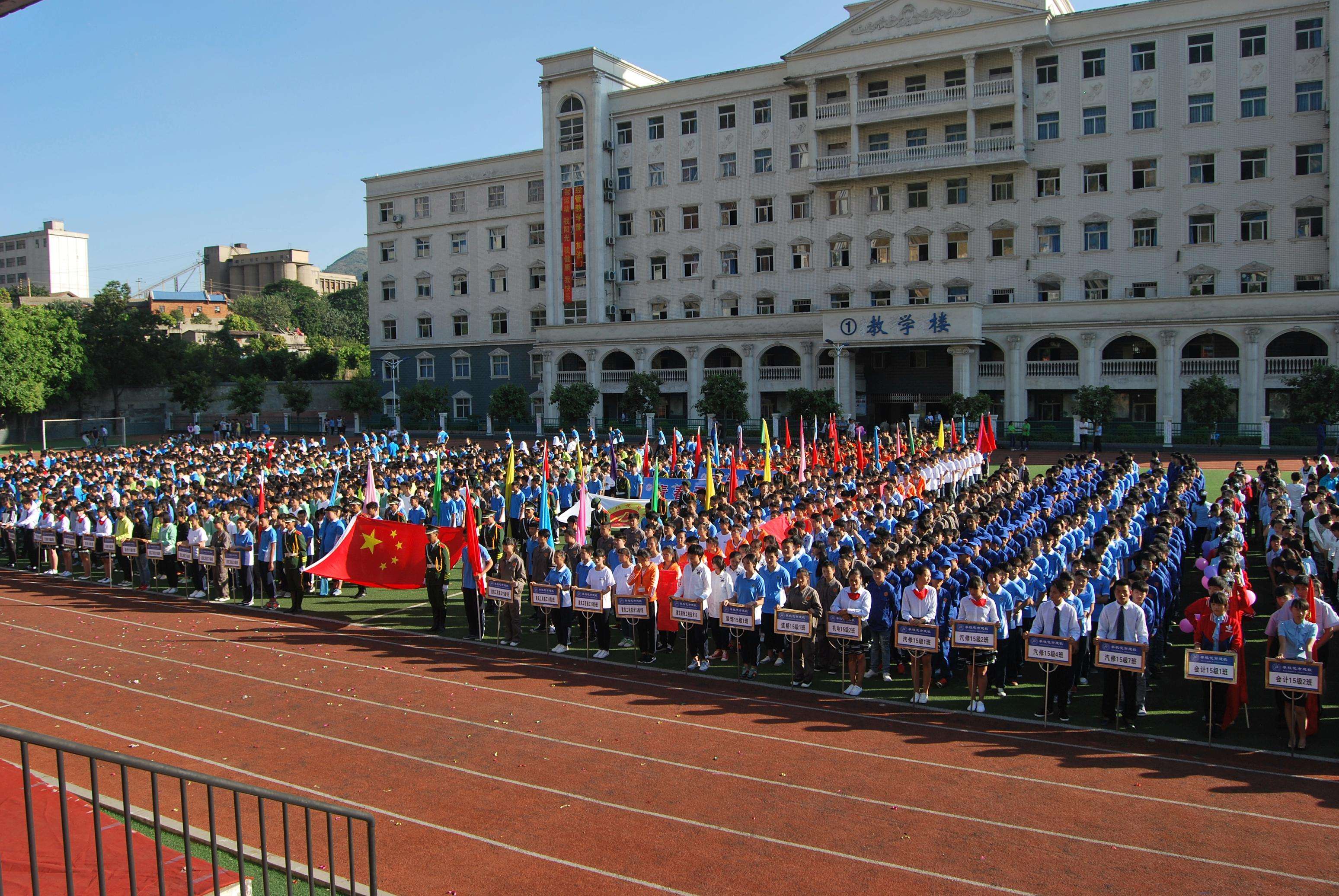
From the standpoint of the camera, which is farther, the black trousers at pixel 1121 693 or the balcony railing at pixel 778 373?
the balcony railing at pixel 778 373

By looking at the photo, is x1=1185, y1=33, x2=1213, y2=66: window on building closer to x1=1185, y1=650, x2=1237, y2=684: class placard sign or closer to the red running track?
x1=1185, y1=650, x2=1237, y2=684: class placard sign

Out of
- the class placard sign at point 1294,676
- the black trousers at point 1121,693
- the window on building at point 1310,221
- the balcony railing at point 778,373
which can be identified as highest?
the window on building at point 1310,221

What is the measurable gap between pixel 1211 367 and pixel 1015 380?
26.9 ft

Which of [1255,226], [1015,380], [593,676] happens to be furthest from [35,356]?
[1255,226]

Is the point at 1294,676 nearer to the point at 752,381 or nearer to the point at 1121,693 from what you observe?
the point at 1121,693

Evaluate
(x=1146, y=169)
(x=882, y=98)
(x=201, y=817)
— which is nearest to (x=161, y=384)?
(x=882, y=98)

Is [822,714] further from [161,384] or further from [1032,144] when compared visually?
[161,384]

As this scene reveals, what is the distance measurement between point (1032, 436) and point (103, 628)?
125 ft

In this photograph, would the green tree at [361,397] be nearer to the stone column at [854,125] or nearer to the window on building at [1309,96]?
the stone column at [854,125]

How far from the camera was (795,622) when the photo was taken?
40.6 ft

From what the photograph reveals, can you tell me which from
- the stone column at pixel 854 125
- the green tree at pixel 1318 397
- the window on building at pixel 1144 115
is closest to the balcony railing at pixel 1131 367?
the green tree at pixel 1318 397

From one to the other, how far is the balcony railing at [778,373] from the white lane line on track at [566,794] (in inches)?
1653

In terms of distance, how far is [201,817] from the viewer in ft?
28.8

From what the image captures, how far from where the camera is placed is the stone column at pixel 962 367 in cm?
4647
